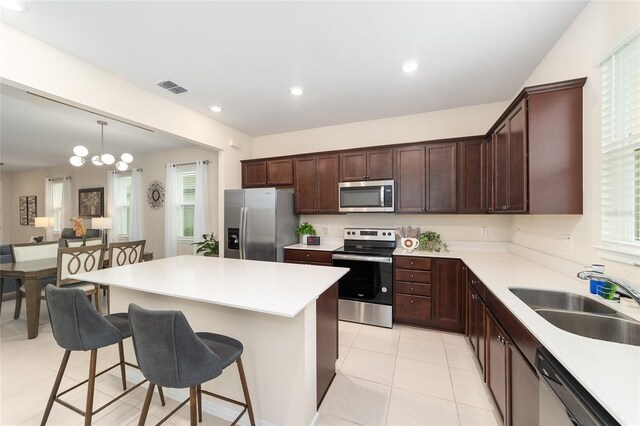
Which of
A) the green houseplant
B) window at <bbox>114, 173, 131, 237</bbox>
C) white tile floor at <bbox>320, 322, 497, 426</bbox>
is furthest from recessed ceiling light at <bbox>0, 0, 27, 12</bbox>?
window at <bbox>114, 173, 131, 237</bbox>

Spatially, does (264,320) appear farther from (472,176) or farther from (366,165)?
(472,176)

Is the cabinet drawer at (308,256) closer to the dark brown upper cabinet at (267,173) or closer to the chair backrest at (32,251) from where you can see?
the dark brown upper cabinet at (267,173)

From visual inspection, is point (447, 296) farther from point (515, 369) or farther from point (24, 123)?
point (24, 123)

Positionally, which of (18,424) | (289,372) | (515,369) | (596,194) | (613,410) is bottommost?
(18,424)

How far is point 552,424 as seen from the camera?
0.96m

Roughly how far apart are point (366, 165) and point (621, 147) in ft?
7.67

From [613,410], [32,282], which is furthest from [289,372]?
[32,282]

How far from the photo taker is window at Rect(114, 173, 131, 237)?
19.2 feet

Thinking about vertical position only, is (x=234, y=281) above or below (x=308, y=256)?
above

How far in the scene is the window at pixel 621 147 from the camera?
1375 mm

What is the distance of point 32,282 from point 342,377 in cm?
378

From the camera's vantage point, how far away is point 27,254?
364 centimetres

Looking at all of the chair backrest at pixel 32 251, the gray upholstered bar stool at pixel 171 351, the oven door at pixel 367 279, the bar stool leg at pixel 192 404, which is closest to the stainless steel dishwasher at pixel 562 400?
the gray upholstered bar stool at pixel 171 351

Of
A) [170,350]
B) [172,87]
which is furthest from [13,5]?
[170,350]
